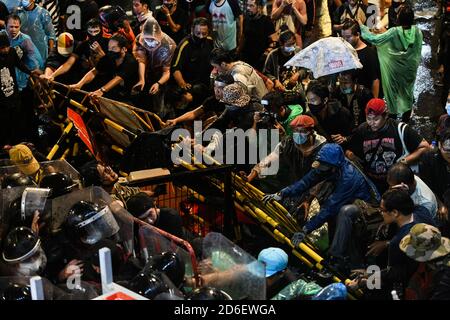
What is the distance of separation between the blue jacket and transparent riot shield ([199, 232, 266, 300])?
81.2 inches

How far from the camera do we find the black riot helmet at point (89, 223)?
6910 millimetres

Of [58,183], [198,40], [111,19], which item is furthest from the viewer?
[111,19]

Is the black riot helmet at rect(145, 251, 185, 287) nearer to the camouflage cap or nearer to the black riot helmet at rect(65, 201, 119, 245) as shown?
the black riot helmet at rect(65, 201, 119, 245)

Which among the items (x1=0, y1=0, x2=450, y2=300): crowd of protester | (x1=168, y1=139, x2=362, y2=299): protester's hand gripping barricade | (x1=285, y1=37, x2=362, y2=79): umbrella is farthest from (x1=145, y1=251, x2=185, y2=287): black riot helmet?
(x1=285, y1=37, x2=362, y2=79): umbrella

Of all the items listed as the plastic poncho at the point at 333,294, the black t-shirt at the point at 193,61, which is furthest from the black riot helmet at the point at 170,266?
the black t-shirt at the point at 193,61

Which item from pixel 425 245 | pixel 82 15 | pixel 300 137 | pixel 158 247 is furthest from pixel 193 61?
pixel 425 245

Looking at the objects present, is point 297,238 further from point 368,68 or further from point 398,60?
point 398,60

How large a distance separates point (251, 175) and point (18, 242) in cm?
299

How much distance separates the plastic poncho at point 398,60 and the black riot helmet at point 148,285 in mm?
5465

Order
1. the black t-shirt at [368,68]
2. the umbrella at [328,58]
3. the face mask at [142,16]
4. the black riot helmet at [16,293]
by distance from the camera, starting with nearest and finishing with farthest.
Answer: the black riot helmet at [16,293]
the umbrella at [328,58]
the black t-shirt at [368,68]
the face mask at [142,16]

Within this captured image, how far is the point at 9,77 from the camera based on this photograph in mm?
10633

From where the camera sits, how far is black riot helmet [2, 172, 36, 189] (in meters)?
7.90

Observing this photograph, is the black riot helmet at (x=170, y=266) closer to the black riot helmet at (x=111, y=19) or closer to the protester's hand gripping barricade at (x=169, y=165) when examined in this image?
the protester's hand gripping barricade at (x=169, y=165)

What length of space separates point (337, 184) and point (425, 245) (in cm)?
168
